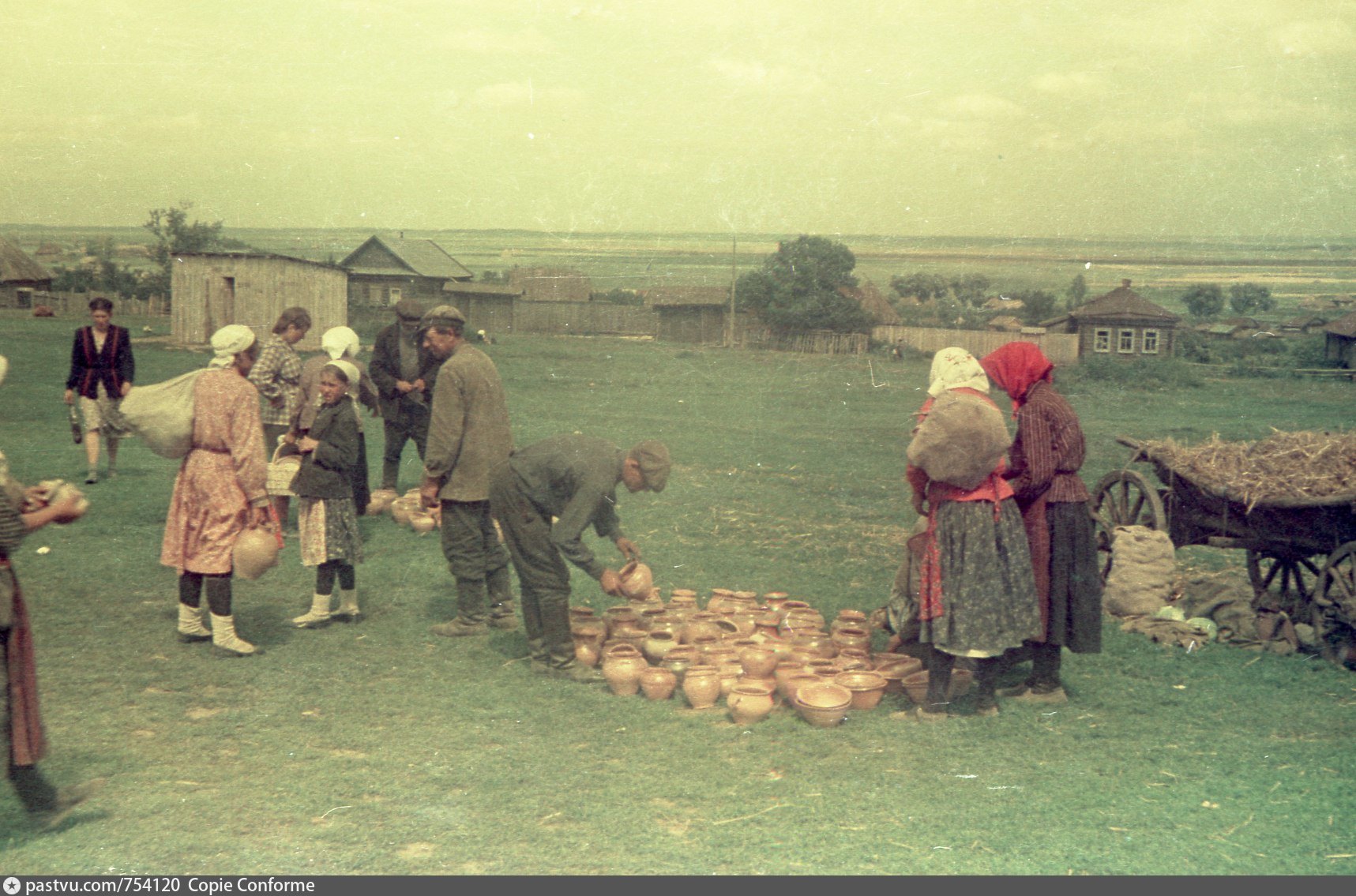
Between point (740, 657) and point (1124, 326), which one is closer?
point (740, 657)

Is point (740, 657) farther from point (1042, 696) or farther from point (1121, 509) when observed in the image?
point (1121, 509)

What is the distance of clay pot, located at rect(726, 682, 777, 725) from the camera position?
482cm

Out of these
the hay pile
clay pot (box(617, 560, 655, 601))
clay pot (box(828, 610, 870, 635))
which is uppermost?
the hay pile

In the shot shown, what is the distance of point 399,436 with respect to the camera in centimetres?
927

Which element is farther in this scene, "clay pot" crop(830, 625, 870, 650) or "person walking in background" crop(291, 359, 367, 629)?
"person walking in background" crop(291, 359, 367, 629)

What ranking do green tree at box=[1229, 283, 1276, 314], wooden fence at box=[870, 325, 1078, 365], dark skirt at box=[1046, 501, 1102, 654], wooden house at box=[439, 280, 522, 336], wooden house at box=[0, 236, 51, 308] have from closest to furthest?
dark skirt at box=[1046, 501, 1102, 654], wooden house at box=[0, 236, 51, 308], wooden house at box=[439, 280, 522, 336], wooden fence at box=[870, 325, 1078, 365], green tree at box=[1229, 283, 1276, 314]

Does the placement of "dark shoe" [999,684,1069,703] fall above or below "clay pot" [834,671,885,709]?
below

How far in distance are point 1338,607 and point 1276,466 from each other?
0.87 meters

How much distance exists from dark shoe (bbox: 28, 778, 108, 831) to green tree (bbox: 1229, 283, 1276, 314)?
88.6ft

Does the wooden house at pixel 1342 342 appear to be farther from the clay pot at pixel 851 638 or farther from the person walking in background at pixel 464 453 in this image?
the person walking in background at pixel 464 453

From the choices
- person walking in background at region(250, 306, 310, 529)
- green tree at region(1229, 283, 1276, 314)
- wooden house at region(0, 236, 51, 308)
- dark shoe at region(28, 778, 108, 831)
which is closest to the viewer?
dark shoe at region(28, 778, 108, 831)

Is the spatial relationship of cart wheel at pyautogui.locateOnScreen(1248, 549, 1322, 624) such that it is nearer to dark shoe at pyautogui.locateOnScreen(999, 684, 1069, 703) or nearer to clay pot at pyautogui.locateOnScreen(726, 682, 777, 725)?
dark shoe at pyautogui.locateOnScreen(999, 684, 1069, 703)

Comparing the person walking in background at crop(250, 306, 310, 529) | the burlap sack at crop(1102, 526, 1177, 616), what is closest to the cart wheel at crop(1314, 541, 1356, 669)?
the burlap sack at crop(1102, 526, 1177, 616)

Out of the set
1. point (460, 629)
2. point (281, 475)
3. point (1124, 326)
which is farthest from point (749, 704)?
point (1124, 326)
